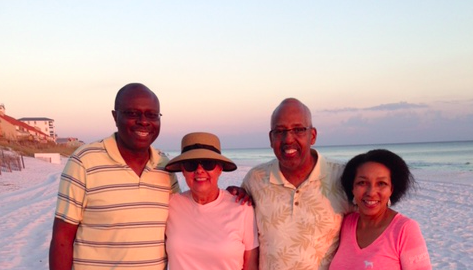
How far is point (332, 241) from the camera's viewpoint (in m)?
3.01

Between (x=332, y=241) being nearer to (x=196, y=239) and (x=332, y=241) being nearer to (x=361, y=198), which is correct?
(x=361, y=198)

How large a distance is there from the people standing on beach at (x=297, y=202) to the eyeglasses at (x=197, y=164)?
510 millimetres

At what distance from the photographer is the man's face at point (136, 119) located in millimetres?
2750

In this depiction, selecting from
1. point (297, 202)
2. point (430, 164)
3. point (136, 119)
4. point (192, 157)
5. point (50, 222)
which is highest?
point (136, 119)

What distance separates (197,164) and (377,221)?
1.34 meters

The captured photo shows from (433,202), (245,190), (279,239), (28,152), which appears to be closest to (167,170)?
(245,190)

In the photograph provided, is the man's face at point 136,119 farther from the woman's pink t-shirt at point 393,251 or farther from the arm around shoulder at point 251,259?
the woman's pink t-shirt at point 393,251

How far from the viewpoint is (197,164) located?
2.90 metres

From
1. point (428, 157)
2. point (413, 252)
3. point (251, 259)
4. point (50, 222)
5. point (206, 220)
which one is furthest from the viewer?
point (428, 157)

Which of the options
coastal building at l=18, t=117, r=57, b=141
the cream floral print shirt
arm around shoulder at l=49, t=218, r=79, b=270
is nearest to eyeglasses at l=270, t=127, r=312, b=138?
the cream floral print shirt

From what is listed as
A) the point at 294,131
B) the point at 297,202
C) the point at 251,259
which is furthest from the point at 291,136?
the point at 251,259

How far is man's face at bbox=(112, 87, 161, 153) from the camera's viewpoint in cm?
275

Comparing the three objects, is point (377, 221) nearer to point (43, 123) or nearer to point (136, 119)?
point (136, 119)

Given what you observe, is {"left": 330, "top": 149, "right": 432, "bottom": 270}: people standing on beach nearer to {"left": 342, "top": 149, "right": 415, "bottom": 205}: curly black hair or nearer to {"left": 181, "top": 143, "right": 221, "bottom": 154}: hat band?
{"left": 342, "top": 149, "right": 415, "bottom": 205}: curly black hair
